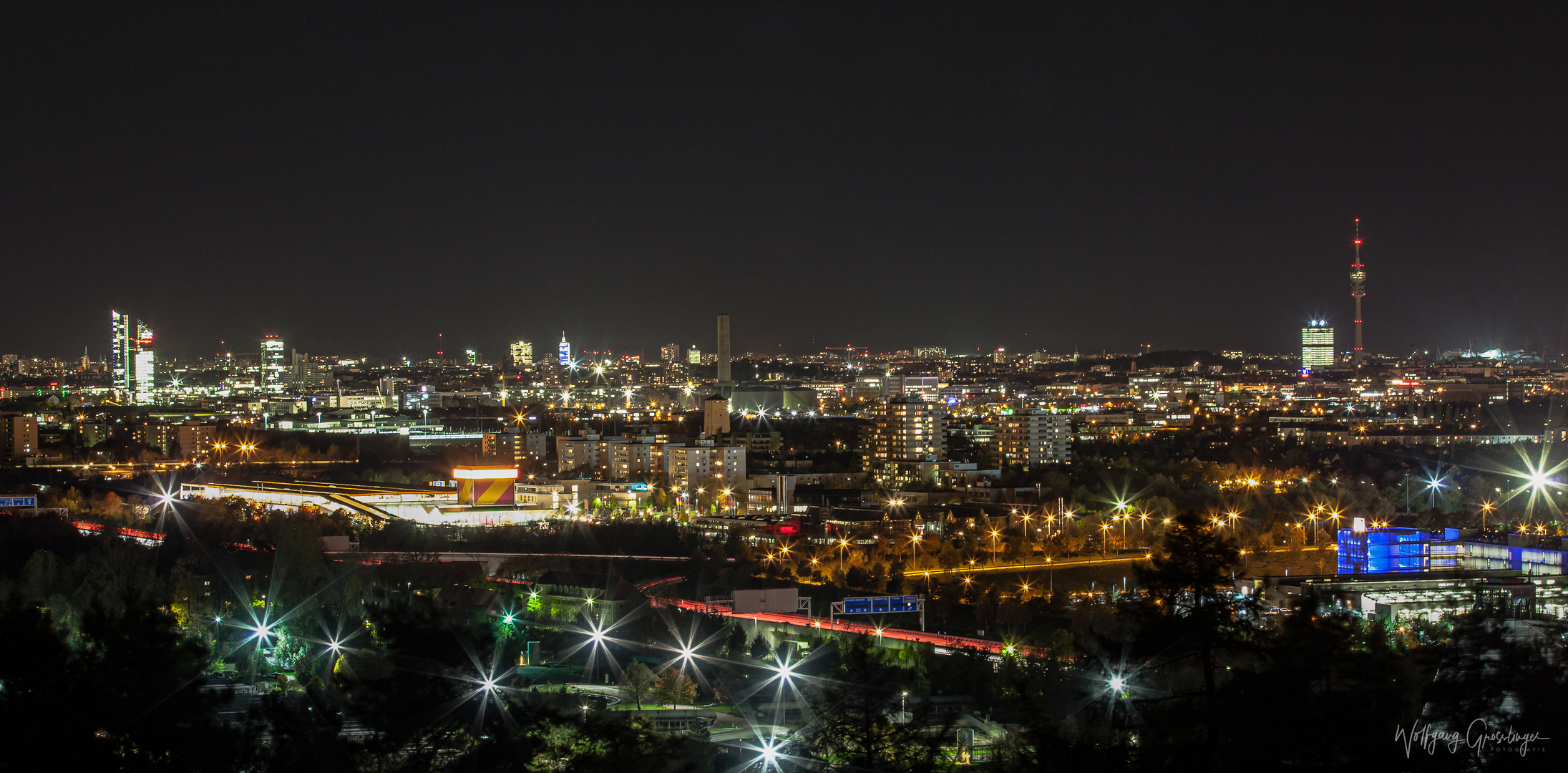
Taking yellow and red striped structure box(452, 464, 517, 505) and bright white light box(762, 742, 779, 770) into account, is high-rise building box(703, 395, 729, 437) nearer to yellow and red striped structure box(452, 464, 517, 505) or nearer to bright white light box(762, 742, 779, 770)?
yellow and red striped structure box(452, 464, 517, 505)

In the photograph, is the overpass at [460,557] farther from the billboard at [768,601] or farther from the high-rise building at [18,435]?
the high-rise building at [18,435]

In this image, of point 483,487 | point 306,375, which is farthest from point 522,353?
point 483,487

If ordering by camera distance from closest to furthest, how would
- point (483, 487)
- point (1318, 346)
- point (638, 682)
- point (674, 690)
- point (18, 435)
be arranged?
1. point (674, 690)
2. point (638, 682)
3. point (483, 487)
4. point (18, 435)
5. point (1318, 346)

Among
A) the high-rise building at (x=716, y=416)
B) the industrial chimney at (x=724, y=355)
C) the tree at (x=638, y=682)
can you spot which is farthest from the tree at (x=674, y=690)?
the industrial chimney at (x=724, y=355)

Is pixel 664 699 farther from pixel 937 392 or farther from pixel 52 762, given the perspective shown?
pixel 937 392

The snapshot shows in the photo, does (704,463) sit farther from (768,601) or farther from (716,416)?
(768,601)

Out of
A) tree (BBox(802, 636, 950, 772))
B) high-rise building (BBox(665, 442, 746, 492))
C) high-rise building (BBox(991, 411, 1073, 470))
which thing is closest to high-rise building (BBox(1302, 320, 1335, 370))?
high-rise building (BBox(991, 411, 1073, 470))

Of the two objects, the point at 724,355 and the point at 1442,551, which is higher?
the point at 724,355

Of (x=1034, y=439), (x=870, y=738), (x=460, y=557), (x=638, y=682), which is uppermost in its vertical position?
(x=1034, y=439)
